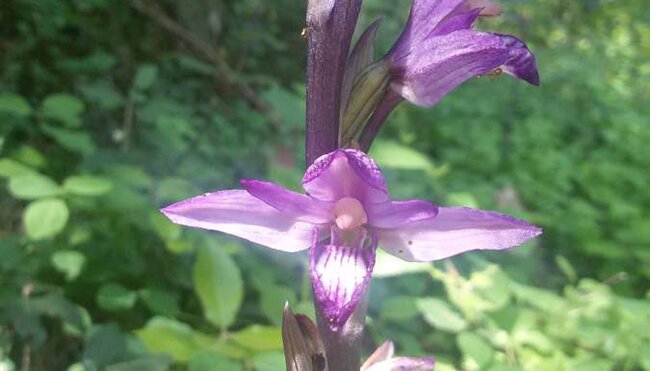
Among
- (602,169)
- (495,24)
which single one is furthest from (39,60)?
(495,24)

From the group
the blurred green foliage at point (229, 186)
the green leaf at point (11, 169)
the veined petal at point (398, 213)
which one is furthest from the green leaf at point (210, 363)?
the green leaf at point (11, 169)

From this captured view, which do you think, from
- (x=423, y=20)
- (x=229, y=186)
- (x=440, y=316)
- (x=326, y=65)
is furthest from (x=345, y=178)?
(x=229, y=186)

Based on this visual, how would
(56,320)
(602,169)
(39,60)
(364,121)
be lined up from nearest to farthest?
(364,121)
(56,320)
(39,60)
(602,169)

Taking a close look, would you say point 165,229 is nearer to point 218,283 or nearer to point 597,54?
point 218,283

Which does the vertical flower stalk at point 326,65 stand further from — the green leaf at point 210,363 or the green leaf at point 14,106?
the green leaf at point 14,106

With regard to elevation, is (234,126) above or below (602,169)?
above

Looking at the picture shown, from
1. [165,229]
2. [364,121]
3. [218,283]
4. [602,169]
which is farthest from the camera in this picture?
[602,169]

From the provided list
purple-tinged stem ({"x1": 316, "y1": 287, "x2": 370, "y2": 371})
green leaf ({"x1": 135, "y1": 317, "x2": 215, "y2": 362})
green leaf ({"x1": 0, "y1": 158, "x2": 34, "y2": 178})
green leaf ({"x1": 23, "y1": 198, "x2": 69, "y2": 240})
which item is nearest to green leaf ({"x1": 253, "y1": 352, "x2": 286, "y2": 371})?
green leaf ({"x1": 135, "y1": 317, "x2": 215, "y2": 362})
